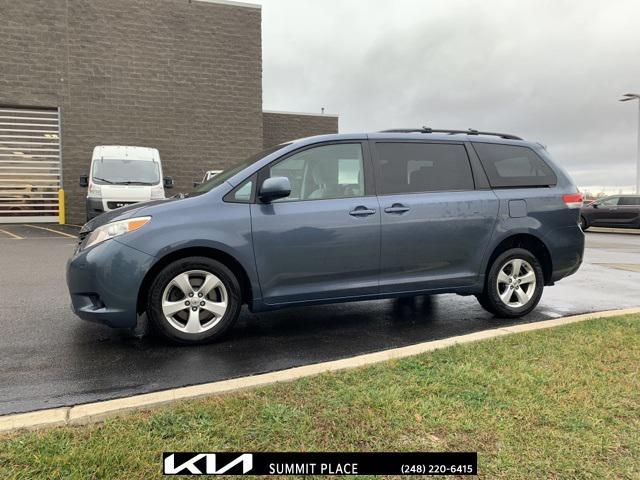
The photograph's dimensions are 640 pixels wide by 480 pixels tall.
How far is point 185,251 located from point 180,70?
17.3m

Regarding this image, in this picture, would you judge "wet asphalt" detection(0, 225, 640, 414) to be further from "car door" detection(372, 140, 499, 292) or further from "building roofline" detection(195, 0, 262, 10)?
"building roofline" detection(195, 0, 262, 10)

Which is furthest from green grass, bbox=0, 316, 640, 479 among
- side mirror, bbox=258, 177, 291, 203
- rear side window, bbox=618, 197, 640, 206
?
rear side window, bbox=618, 197, 640, 206

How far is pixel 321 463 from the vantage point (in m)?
2.36

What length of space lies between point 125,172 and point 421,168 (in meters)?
10.2

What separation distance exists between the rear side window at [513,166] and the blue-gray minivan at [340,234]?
0.01 meters

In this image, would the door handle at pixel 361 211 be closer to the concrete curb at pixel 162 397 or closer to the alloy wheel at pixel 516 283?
the concrete curb at pixel 162 397

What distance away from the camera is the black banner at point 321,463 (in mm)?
2297

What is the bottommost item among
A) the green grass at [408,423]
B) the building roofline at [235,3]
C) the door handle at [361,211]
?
the green grass at [408,423]

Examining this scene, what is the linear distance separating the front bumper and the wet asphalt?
0.32 m

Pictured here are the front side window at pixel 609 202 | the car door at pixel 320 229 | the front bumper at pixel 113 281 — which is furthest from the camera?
the front side window at pixel 609 202

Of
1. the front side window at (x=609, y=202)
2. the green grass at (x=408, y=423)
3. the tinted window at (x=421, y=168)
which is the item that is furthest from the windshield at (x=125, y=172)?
the front side window at (x=609, y=202)

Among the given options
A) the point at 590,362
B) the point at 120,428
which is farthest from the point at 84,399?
the point at 590,362

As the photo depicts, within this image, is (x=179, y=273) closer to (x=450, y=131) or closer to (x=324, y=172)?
(x=324, y=172)

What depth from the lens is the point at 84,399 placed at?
10.3 ft
